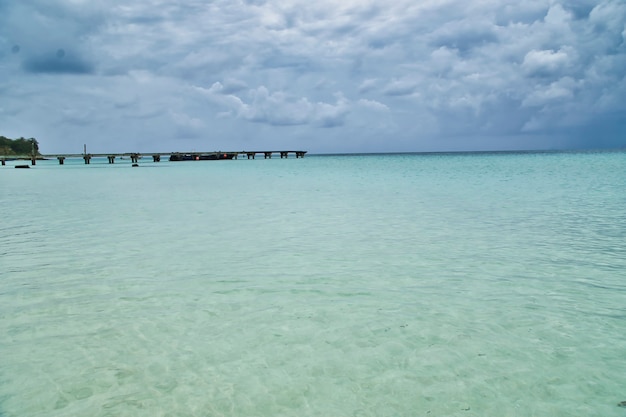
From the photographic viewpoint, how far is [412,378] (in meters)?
3.88

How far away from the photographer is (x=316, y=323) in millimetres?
5152

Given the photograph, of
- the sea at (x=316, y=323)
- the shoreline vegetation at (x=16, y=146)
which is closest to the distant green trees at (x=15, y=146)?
the shoreline vegetation at (x=16, y=146)

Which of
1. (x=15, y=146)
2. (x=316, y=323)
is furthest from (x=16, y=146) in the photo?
(x=316, y=323)

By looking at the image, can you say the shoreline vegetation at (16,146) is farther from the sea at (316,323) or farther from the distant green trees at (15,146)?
the sea at (316,323)

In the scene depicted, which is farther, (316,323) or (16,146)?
(16,146)

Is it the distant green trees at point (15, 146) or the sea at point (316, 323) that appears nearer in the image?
the sea at point (316, 323)

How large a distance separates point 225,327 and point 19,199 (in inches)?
766

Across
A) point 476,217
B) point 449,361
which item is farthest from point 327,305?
point 476,217

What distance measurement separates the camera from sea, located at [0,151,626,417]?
3611 millimetres

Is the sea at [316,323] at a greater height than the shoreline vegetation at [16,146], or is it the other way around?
the shoreline vegetation at [16,146]

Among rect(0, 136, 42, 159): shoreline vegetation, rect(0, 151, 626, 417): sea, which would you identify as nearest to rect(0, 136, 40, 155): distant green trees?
rect(0, 136, 42, 159): shoreline vegetation

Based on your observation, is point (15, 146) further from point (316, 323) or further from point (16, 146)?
point (316, 323)

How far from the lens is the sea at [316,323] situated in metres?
3.61

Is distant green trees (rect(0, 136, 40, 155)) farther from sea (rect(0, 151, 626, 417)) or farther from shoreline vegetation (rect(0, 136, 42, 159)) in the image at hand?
sea (rect(0, 151, 626, 417))
